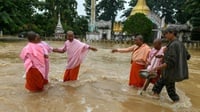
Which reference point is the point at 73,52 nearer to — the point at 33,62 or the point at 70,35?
the point at 70,35

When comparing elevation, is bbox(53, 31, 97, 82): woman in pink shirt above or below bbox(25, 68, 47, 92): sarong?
above

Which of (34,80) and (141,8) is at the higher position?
(141,8)

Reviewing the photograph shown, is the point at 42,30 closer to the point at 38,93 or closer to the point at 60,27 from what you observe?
the point at 60,27

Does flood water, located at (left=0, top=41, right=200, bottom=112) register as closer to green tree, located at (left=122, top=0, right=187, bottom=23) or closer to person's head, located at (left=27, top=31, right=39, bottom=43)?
person's head, located at (left=27, top=31, right=39, bottom=43)

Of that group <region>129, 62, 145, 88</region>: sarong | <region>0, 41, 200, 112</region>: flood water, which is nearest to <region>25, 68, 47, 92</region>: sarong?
<region>0, 41, 200, 112</region>: flood water

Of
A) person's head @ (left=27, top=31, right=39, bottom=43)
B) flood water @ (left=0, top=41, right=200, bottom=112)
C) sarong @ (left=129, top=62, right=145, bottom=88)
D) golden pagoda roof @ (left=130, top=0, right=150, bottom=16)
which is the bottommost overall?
flood water @ (left=0, top=41, right=200, bottom=112)

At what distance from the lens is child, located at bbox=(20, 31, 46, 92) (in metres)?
7.36

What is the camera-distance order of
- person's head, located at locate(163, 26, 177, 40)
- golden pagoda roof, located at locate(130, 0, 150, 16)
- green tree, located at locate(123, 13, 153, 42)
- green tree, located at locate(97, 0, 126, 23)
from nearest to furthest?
person's head, located at locate(163, 26, 177, 40) → green tree, located at locate(123, 13, 153, 42) → golden pagoda roof, located at locate(130, 0, 150, 16) → green tree, located at locate(97, 0, 126, 23)

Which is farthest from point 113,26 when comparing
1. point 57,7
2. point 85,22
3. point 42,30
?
point 42,30

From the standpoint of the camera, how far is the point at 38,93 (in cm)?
761

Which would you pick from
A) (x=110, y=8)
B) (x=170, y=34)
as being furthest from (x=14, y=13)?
(x=170, y=34)

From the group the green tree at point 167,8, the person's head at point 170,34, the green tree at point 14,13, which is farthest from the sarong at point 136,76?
the green tree at point 167,8

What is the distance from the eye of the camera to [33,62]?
736cm

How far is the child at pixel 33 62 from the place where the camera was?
24.1 ft
